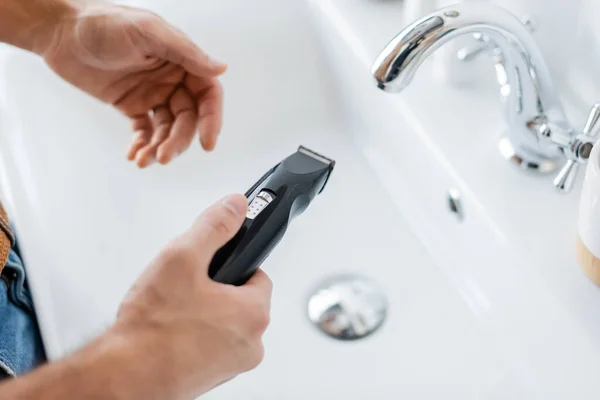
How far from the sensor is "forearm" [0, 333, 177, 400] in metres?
0.36

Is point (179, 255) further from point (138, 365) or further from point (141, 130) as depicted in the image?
point (141, 130)

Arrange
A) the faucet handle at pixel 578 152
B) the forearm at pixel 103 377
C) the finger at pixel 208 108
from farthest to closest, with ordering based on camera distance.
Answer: the finger at pixel 208 108, the faucet handle at pixel 578 152, the forearm at pixel 103 377

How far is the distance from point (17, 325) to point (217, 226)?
25 centimetres

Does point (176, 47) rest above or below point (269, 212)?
above

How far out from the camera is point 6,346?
530 millimetres

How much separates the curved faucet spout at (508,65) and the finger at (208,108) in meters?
0.18

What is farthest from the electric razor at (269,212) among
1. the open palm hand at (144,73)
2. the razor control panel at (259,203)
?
the open palm hand at (144,73)

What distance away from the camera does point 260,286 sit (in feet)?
Result: 1.41

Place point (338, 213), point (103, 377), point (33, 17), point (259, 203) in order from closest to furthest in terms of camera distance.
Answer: point (103, 377)
point (259, 203)
point (33, 17)
point (338, 213)

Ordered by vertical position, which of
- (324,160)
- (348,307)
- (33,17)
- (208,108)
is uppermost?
(33,17)

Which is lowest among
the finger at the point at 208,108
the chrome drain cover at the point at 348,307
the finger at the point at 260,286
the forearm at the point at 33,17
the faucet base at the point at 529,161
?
the chrome drain cover at the point at 348,307

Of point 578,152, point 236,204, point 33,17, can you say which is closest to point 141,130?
point 33,17

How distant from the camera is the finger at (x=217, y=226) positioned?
1.30 feet

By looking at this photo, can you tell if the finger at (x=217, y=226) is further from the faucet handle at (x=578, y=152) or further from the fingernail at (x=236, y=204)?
the faucet handle at (x=578, y=152)
